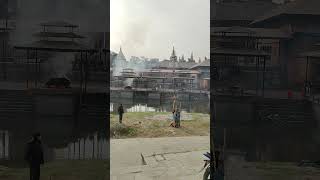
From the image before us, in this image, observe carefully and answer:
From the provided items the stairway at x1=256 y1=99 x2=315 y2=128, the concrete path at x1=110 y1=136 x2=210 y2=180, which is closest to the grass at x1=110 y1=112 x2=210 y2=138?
the concrete path at x1=110 y1=136 x2=210 y2=180

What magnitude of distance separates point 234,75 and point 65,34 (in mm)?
1953

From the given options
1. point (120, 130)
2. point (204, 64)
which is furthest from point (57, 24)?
point (120, 130)

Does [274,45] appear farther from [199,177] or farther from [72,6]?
[72,6]

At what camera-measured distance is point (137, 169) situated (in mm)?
5285

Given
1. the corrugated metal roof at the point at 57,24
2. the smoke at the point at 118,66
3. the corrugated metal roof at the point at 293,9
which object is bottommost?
the smoke at the point at 118,66

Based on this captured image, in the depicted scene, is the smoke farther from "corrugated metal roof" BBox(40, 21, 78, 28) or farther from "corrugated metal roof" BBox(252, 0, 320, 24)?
"corrugated metal roof" BBox(252, 0, 320, 24)

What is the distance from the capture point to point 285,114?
443 centimetres

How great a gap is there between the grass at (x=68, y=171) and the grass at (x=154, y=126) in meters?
1.50

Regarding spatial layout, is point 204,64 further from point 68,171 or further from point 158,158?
point 68,171

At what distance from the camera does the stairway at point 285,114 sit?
4422mm

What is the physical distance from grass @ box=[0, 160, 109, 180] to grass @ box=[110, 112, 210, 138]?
1.50 meters

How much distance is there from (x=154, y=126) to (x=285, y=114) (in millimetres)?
2751

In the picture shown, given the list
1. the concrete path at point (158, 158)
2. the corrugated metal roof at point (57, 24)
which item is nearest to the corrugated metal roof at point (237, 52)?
the corrugated metal roof at point (57, 24)

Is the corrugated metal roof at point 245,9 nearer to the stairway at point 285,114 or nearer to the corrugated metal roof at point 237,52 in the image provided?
the corrugated metal roof at point 237,52
